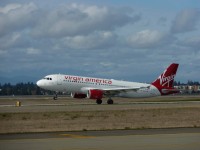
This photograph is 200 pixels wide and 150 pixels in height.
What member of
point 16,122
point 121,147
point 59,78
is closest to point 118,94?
point 59,78

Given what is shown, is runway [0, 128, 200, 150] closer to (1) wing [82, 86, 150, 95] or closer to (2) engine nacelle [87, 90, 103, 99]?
(2) engine nacelle [87, 90, 103, 99]

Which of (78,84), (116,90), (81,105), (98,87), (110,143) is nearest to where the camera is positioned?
(110,143)

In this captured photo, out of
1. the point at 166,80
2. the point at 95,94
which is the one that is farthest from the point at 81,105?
the point at 166,80

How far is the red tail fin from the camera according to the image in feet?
229

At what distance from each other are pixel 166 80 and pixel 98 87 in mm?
10898

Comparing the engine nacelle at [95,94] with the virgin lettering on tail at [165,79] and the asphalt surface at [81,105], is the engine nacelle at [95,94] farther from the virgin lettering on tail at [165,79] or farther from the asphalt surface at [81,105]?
the virgin lettering on tail at [165,79]

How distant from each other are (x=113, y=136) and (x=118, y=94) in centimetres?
4469

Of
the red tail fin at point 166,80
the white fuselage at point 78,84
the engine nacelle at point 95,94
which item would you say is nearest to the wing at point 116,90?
the white fuselage at point 78,84

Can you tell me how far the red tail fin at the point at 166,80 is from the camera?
69688 millimetres

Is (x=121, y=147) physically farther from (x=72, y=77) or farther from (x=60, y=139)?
(x=72, y=77)

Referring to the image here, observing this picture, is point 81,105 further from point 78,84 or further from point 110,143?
point 110,143

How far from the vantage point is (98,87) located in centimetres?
6419

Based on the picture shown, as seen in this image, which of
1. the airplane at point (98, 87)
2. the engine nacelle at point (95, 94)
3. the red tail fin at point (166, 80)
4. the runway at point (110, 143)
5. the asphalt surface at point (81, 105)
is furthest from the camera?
→ the red tail fin at point (166, 80)

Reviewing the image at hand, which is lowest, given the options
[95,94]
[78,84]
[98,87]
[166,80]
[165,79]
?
[95,94]
